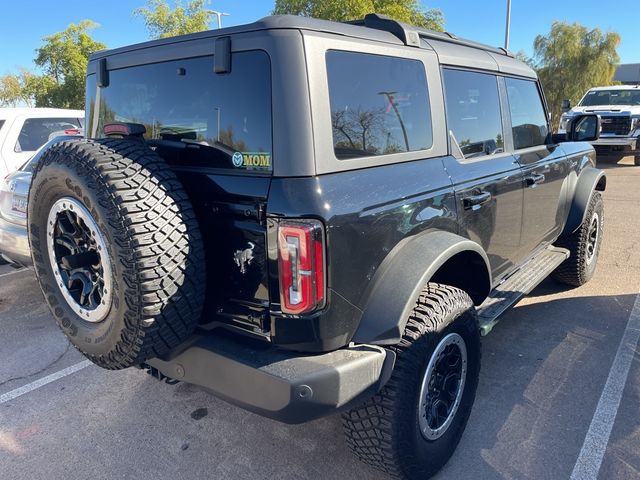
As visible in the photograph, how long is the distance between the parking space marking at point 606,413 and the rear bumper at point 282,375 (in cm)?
123

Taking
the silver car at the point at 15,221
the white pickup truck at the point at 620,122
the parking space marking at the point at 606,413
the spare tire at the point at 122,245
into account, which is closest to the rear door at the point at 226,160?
the spare tire at the point at 122,245

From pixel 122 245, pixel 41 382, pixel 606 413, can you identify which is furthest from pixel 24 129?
pixel 606 413

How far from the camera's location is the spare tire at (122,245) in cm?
183

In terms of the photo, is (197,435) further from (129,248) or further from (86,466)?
(129,248)

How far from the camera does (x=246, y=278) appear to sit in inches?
78.8

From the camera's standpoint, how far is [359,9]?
15.9 metres

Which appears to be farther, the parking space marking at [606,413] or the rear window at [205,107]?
the parking space marking at [606,413]

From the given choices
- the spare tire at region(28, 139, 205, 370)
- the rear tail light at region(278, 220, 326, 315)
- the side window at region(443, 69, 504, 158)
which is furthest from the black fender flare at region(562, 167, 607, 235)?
the spare tire at region(28, 139, 205, 370)

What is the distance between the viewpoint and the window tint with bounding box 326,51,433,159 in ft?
6.66

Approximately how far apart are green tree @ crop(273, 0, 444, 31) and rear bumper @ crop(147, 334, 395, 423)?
14.2m

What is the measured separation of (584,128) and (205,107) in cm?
345

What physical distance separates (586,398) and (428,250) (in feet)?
5.34

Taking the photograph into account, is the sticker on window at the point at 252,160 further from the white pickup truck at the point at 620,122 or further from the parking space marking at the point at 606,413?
the white pickup truck at the point at 620,122

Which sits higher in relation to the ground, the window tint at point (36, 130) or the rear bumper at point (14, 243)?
the window tint at point (36, 130)
